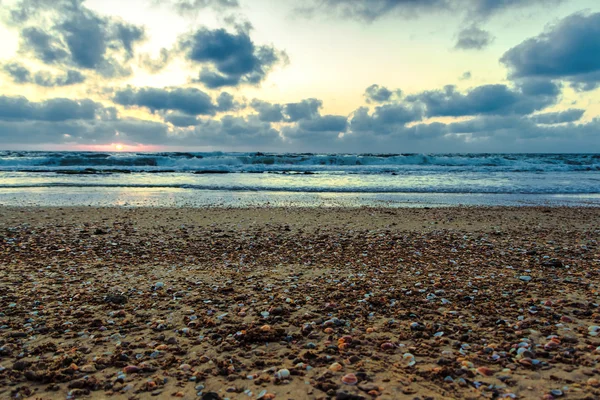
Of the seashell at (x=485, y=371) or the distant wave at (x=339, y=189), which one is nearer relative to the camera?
the seashell at (x=485, y=371)

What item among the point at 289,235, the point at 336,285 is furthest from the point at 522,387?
the point at 289,235

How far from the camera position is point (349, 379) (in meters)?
2.87

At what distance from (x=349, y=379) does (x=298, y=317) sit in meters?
1.26

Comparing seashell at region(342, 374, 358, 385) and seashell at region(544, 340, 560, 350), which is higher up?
seashell at region(544, 340, 560, 350)

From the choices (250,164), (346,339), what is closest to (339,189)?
(346,339)

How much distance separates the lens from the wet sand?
2865mm

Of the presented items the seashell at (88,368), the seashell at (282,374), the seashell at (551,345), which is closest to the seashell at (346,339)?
A: the seashell at (282,374)

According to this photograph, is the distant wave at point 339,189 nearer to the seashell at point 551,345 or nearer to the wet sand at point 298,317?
the wet sand at point 298,317

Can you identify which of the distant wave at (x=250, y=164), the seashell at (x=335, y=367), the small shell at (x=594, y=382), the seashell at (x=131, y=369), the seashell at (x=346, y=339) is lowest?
the seashell at (x=131, y=369)

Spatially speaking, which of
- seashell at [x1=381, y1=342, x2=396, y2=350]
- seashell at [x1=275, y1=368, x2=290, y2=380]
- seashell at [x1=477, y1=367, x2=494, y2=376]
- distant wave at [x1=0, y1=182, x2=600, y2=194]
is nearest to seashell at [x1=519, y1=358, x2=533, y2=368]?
seashell at [x1=477, y1=367, x2=494, y2=376]

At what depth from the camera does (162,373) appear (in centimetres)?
302

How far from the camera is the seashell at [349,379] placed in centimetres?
284

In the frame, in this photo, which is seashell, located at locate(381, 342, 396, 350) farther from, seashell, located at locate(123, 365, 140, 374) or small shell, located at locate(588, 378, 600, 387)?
seashell, located at locate(123, 365, 140, 374)

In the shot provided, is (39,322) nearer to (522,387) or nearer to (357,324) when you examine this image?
(357,324)
